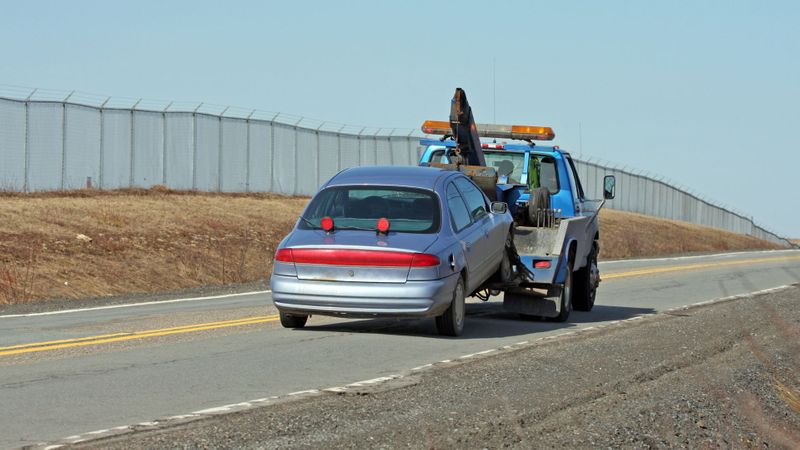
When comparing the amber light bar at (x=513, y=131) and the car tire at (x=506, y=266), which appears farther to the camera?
Result: the amber light bar at (x=513, y=131)

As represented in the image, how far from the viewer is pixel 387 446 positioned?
7.75 m

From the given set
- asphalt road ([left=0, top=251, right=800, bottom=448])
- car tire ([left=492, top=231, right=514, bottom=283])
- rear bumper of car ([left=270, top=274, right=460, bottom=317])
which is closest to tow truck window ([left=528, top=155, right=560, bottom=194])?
asphalt road ([left=0, top=251, right=800, bottom=448])

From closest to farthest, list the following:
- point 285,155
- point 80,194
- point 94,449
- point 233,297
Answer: point 94,449, point 233,297, point 80,194, point 285,155

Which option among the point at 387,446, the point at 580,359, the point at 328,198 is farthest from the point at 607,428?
the point at 328,198

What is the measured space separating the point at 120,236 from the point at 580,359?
22.4 metres

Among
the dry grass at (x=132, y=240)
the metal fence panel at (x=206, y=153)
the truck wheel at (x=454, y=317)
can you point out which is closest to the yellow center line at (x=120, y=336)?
the truck wheel at (x=454, y=317)

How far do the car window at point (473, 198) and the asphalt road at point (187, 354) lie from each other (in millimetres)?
1326

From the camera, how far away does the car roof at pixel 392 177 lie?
567 inches

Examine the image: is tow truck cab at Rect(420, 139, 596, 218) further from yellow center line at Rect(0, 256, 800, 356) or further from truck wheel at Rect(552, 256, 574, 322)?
yellow center line at Rect(0, 256, 800, 356)

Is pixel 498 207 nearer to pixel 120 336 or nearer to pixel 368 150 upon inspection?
pixel 120 336

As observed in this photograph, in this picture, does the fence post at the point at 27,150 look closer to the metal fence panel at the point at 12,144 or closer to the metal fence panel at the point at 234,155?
the metal fence panel at the point at 12,144

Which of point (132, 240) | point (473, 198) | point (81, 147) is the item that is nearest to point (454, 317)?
point (473, 198)

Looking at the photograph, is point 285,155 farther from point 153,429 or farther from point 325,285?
point 153,429

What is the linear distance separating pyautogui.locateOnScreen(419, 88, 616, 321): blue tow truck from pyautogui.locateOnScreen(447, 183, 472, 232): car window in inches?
55.7
